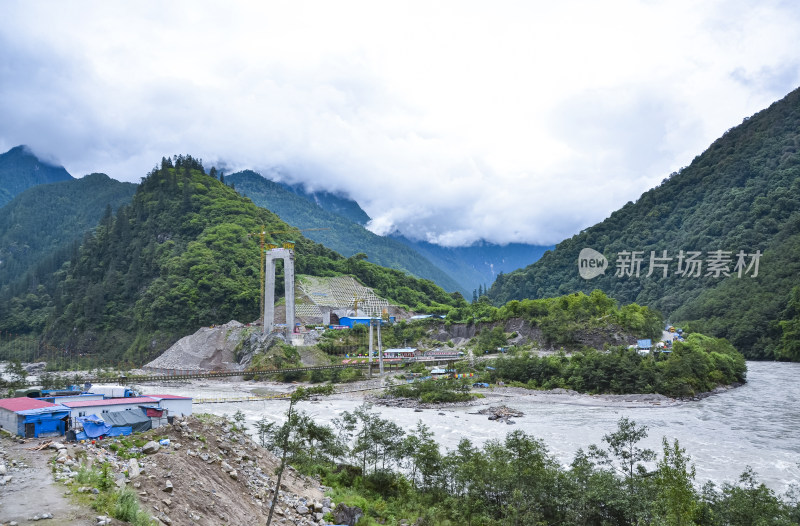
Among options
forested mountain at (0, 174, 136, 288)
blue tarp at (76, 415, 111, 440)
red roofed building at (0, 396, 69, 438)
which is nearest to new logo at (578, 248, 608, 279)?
blue tarp at (76, 415, 111, 440)

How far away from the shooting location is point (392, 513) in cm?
1867

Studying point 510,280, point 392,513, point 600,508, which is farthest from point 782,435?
point 510,280

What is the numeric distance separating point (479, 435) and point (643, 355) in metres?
28.3

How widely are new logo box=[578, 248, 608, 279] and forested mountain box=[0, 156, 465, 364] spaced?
3336 cm

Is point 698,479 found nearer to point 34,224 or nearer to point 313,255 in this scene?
point 313,255

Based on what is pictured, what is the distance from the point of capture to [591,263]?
129375 mm

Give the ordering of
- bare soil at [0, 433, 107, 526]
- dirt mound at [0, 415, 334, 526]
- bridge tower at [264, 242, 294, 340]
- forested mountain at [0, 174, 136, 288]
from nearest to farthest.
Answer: bare soil at [0, 433, 107, 526]
dirt mound at [0, 415, 334, 526]
bridge tower at [264, 242, 294, 340]
forested mountain at [0, 174, 136, 288]

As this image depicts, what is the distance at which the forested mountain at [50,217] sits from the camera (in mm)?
149500

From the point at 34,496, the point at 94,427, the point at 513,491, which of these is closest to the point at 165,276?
the point at 94,427

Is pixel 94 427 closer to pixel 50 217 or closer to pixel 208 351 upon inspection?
pixel 208 351

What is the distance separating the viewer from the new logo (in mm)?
125938

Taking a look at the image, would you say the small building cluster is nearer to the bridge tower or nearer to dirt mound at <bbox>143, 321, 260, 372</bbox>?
dirt mound at <bbox>143, 321, 260, 372</bbox>

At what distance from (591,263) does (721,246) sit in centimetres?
3233

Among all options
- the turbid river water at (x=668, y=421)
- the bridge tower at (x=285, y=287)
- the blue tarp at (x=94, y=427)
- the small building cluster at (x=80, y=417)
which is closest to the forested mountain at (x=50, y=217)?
the bridge tower at (x=285, y=287)
